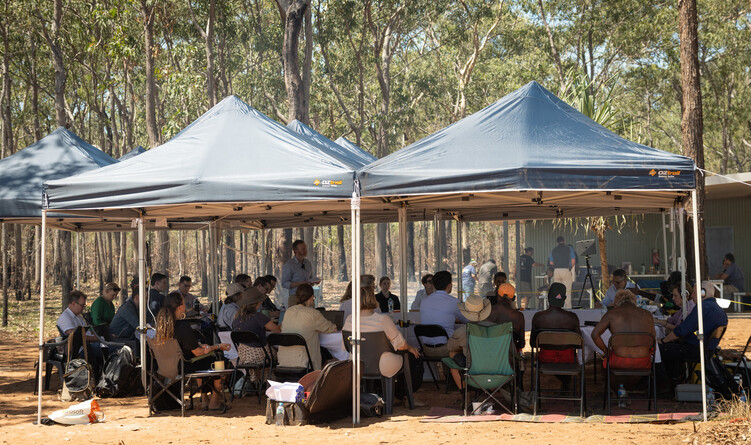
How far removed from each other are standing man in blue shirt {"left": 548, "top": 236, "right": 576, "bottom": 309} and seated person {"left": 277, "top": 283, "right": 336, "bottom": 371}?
10585mm

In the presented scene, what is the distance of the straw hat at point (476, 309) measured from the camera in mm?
7383

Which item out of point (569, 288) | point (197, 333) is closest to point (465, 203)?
point (197, 333)

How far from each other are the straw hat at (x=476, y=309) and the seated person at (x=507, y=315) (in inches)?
10.0

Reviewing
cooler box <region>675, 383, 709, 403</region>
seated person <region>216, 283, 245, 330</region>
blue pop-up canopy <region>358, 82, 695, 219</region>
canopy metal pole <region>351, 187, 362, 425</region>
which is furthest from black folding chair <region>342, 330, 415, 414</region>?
cooler box <region>675, 383, 709, 403</region>

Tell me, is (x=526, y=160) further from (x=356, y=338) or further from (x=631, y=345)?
(x=356, y=338)

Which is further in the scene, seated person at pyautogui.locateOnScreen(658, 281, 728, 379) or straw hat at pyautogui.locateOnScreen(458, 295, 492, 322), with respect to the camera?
straw hat at pyautogui.locateOnScreen(458, 295, 492, 322)

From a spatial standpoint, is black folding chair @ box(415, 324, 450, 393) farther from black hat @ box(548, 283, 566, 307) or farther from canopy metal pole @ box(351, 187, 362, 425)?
canopy metal pole @ box(351, 187, 362, 425)

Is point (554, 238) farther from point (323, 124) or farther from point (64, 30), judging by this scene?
point (323, 124)

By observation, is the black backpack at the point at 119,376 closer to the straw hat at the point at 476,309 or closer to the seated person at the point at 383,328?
the seated person at the point at 383,328

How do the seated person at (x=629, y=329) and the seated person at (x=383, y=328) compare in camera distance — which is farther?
the seated person at (x=383, y=328)

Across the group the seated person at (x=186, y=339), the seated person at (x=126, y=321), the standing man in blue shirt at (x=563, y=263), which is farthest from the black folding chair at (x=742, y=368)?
the standing man in blue shirt at (x=563, y=263)

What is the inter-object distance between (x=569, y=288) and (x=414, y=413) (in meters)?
11.3

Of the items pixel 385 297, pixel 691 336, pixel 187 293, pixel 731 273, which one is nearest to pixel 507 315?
pixel 691 336

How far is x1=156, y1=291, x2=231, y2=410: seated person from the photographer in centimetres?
703
